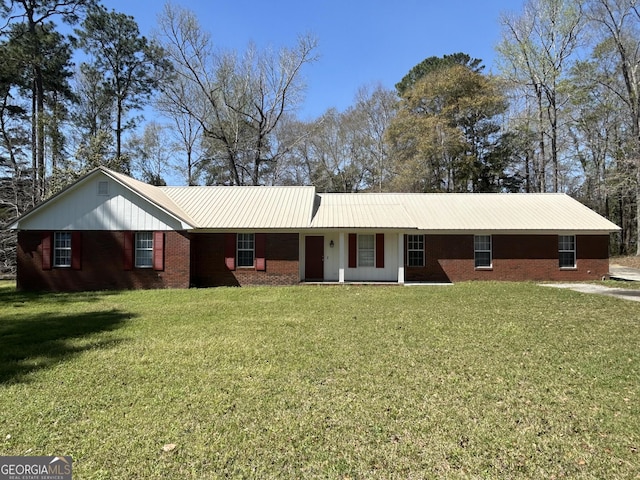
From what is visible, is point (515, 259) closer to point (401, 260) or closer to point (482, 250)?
point (482, 250)

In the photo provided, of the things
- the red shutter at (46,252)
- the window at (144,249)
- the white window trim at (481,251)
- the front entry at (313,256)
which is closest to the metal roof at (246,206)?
the front entry at (313,256)

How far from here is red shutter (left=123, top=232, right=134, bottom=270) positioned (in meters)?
14.7

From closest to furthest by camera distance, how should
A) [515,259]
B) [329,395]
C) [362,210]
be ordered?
1. [329,395]
2. [515,259]
3. [362,210]

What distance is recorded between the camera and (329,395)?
445 cm

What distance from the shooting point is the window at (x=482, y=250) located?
1620 centimetres

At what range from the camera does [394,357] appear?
19.2 ft

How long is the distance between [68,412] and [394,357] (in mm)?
4453

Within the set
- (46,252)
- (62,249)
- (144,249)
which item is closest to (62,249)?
(62,249)

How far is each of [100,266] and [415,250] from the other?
1355 centimetres

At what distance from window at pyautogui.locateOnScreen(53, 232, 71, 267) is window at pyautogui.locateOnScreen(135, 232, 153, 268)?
285 cm

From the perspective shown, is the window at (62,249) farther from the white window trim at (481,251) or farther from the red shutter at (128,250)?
the white window trim at (481,251)

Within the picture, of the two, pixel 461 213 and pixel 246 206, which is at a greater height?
pixel 246 206
